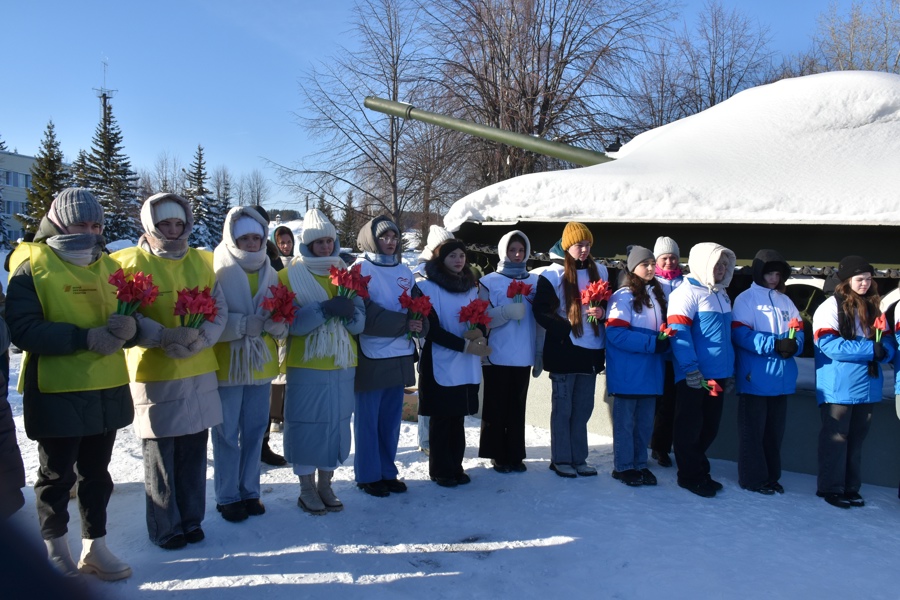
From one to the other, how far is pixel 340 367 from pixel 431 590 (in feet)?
4.73

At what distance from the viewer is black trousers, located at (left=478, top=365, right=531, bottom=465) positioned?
506 cm

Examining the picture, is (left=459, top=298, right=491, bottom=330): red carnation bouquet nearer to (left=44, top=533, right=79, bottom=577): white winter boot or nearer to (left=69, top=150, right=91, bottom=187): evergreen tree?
(left=44, top=533, right=79, bottom=577): white winter boot

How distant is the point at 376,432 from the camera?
179 inches

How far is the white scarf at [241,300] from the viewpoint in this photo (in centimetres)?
389

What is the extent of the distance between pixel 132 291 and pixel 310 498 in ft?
5.60

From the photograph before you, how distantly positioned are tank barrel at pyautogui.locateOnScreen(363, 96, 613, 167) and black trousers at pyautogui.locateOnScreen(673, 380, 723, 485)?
178 inches

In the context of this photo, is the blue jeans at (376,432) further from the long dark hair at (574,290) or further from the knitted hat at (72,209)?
the knitted hat at (72,209)

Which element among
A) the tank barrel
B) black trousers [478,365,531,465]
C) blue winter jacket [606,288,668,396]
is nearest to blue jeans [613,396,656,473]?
blue winter jacket [606,288,668,396]

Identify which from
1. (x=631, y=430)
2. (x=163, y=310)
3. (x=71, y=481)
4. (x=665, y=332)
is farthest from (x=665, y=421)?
(x=71, y=481)

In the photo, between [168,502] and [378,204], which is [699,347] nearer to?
[168,502]

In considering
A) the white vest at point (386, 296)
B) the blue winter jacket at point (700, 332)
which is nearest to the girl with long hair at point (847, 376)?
the blue winter jacket at point (700, 332)

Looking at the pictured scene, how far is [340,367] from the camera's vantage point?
164 inches

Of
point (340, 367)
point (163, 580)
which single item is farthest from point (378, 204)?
point (163, 580)

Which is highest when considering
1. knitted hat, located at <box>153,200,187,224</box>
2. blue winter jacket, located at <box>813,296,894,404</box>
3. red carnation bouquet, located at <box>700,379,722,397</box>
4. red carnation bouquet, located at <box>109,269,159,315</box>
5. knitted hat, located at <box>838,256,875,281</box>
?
knitted hat, located at <box>153,200,187,224</box>
